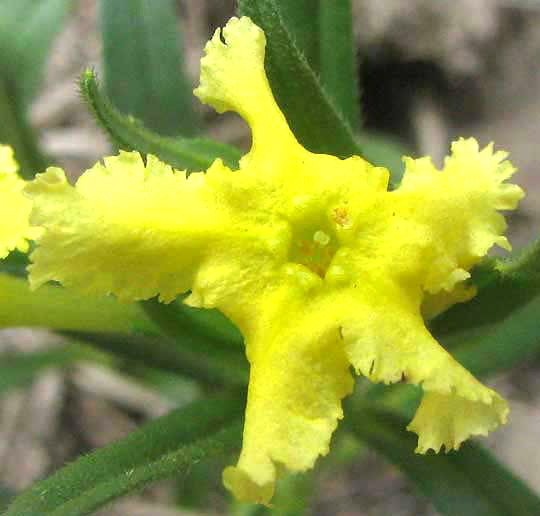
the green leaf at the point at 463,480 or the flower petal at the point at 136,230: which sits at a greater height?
the flower petal at the point at 136,230

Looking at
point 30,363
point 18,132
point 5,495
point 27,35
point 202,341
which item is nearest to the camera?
point 202,341

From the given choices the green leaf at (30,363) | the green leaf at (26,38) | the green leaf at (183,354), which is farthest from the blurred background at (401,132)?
the green leaf at (183,354)

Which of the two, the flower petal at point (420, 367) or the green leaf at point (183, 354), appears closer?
the flower petal at point (420, 367)

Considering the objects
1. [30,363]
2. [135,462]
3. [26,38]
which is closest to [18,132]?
[26,38]

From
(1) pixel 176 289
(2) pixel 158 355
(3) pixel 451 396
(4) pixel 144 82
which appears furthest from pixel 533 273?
(4) pixel 144 82

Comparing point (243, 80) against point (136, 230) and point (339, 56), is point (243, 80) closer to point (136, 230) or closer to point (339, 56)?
point (136, 230)

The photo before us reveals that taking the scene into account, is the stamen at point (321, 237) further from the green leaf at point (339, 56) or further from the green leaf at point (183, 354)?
the green leaf at point (339, 56)

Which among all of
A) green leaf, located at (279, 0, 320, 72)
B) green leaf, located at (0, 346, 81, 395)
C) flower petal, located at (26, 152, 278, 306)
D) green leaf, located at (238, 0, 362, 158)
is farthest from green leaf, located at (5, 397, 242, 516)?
green leaf, located at (0, 346, 81, 395)
